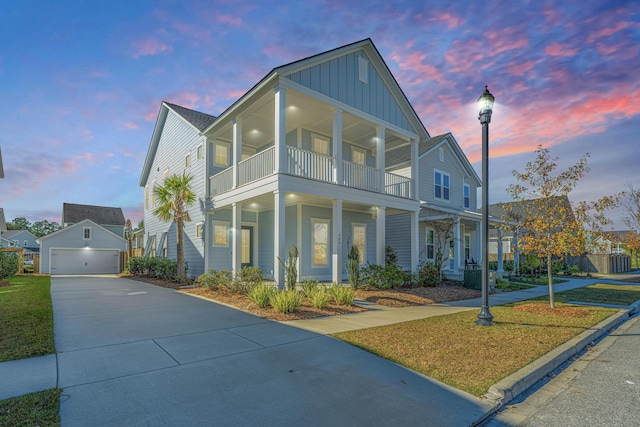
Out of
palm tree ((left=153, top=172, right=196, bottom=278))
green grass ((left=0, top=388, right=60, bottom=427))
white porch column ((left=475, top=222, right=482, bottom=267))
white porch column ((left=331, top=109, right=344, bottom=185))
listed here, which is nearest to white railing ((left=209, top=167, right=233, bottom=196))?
palm tree ((left=153, top=172, right=196, bottom=278))

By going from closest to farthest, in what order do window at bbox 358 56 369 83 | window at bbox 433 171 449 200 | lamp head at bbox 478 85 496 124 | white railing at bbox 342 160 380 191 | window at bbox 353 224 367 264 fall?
lamp head at bbox 478 85 496 124, white railing at bbox 342 160 380 191, window at bbox 358 56 369 83, window at bbox 353 224 367 264, window at bbox 433 171 449 200

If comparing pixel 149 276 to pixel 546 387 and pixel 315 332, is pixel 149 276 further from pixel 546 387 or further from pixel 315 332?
pixel 546 387

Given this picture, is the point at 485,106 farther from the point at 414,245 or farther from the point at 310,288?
the point at 414,245

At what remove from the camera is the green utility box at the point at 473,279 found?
13.9 metres

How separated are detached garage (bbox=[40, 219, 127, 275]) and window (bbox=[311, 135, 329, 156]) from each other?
2327cm

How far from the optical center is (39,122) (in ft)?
44.3

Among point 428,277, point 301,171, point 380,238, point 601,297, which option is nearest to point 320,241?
point 380,238

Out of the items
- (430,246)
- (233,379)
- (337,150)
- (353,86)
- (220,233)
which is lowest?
(233,379)

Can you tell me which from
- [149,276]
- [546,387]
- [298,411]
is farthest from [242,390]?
[149,276]

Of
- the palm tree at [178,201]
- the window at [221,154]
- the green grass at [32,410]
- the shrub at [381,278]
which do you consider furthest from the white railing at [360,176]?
the green grass at [32,410]

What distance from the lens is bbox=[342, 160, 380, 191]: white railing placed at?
41.8 ft

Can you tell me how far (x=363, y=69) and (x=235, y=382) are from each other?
12.7 meters

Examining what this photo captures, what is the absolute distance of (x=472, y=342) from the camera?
5680 millimetres

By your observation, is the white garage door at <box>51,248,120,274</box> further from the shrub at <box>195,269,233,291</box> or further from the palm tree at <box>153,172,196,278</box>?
the shrub at <box>195,269,233,291</box>
